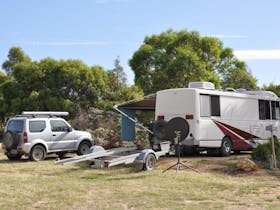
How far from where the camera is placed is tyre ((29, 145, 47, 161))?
51.9ft

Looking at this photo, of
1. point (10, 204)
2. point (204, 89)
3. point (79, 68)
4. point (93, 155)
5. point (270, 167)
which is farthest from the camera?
point (79, 68)

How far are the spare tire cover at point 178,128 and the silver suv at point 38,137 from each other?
452 cm

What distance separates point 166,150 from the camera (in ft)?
45.6

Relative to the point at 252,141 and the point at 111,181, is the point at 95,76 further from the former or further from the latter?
the point at 111,181

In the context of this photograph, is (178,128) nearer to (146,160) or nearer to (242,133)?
(146,160)

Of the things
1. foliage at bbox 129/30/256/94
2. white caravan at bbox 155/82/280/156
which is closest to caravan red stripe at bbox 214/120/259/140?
white caravan at bbox 155/82/280/156

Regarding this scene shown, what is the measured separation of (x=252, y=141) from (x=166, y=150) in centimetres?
547

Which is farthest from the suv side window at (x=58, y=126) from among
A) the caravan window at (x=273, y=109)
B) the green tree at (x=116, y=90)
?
the green tree at (x=116, y=90)

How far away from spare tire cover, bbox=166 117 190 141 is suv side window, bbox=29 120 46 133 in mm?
5592

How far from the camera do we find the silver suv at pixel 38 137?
51.7 ft

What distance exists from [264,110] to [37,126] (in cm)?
965

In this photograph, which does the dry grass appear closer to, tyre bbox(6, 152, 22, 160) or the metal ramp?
the metal ramp

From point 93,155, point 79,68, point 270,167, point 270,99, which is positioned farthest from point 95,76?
point 270,167

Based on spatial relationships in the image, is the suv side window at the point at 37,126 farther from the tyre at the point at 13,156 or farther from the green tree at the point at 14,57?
the green tree at the point at 14,57
